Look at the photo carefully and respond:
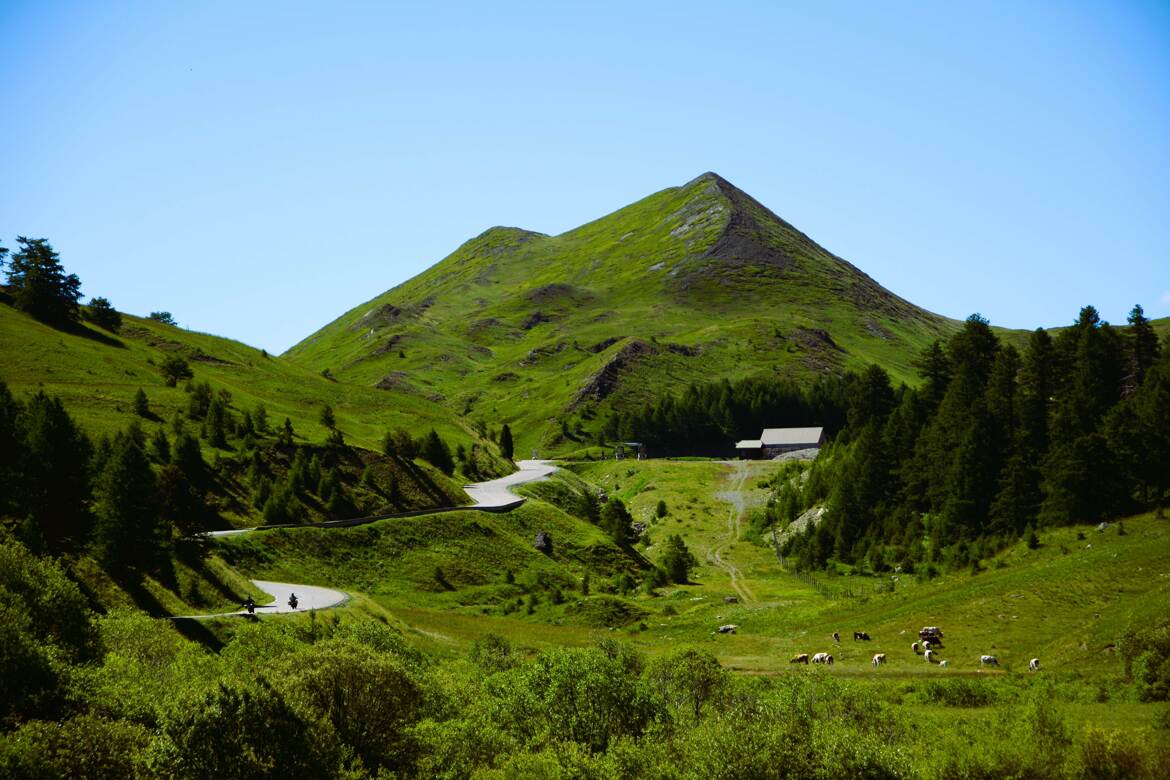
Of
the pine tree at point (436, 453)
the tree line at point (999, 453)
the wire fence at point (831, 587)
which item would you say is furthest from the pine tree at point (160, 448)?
the tree line at point (999, 453)

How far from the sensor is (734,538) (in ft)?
487

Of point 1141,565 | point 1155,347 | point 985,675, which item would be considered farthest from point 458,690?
point 1155,347

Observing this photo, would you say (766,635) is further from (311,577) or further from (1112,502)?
(311,577)

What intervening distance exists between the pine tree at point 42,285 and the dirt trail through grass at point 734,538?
118 m

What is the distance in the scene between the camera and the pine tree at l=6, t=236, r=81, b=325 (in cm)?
14225

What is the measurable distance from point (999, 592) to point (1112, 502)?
21107 mm

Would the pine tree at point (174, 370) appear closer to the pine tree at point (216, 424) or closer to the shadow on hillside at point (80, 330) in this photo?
the pine tree at point (216, 424)

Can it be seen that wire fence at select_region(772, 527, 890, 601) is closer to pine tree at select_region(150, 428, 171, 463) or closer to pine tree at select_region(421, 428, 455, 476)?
pine tree at select_region(421, 428, 455, 476)

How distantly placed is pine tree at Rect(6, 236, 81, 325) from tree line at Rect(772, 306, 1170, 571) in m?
129

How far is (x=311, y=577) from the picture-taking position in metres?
87.3

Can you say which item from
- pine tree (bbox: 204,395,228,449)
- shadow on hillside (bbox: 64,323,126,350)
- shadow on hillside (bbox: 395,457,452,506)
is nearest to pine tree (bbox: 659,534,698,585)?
shadow on hillside (bbox: 395,457,452,506)

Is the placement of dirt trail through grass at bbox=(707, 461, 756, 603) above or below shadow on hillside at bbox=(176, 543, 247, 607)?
below

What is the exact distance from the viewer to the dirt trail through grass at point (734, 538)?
4284 inches

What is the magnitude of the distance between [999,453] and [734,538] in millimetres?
54893
